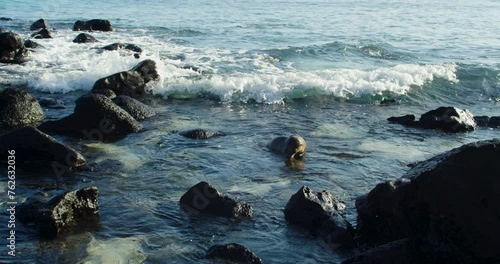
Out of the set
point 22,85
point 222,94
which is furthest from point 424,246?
point 22,85

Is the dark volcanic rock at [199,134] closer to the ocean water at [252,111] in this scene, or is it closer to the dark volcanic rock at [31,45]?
the ocean water at [252,111]

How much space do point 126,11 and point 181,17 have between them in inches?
240

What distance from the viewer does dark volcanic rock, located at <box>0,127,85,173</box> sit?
809 cm

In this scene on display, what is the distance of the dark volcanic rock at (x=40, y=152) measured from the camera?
26.6 feet

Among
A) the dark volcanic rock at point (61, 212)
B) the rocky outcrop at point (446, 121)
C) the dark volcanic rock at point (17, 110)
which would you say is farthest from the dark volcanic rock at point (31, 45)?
the dark volcanic rock at point (61, 212)

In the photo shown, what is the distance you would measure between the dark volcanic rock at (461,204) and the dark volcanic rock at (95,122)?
610 cm

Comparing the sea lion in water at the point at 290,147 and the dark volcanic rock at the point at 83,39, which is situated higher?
the sea lion in water at the point at 290,147

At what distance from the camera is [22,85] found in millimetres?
14258

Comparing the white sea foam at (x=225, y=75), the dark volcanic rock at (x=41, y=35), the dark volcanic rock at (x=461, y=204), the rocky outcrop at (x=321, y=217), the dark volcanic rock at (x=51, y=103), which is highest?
the dark volcanic rock at (x=461, y=204)

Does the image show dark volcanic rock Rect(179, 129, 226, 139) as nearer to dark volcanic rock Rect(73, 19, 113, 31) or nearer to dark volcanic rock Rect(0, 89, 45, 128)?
dark volcanic rock Rect(0, 89, 45, 128)

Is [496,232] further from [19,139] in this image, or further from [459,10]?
[459,10]

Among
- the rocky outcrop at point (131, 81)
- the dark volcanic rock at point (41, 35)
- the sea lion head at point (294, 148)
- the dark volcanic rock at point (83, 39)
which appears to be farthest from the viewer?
the dark volcanic rock at point (41, 35)

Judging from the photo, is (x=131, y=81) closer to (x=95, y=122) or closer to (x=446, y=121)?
(x=95, y=122)

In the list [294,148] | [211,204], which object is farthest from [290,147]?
[211,204]
